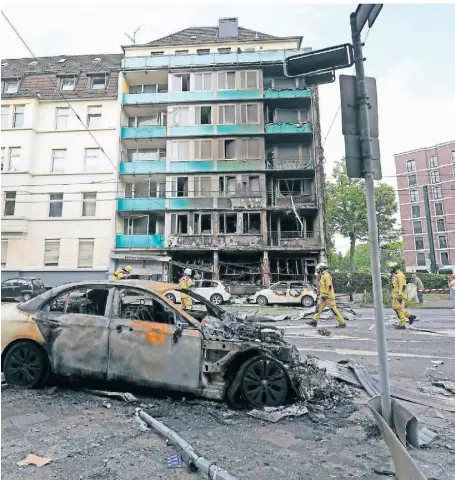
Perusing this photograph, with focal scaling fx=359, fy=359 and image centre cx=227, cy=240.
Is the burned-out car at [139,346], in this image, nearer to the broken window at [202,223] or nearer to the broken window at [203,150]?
the broken window at [202,223]

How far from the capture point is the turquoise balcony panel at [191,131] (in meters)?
27.4

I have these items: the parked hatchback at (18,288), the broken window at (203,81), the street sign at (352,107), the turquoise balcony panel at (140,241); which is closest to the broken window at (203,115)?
the broken window at (203,81)

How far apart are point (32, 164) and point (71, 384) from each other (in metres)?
27.3

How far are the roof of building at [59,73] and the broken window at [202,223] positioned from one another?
39.7 feet

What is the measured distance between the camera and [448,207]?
59344mm

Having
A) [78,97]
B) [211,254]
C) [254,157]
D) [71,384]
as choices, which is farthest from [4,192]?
[71,384]

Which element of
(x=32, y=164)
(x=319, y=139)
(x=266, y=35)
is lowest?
(x=32, y=164)

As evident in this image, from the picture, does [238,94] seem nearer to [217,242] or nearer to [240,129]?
[240,129]

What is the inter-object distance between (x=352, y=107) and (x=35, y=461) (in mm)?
3961

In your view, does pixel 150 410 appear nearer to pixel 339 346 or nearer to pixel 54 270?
pixel 339 346

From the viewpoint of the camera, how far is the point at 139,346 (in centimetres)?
399

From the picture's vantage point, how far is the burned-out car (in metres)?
3.84

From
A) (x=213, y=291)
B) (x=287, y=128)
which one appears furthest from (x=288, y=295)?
(x=287, y=128)

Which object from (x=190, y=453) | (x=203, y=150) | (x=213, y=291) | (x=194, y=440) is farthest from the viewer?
(x=203, y=150)
